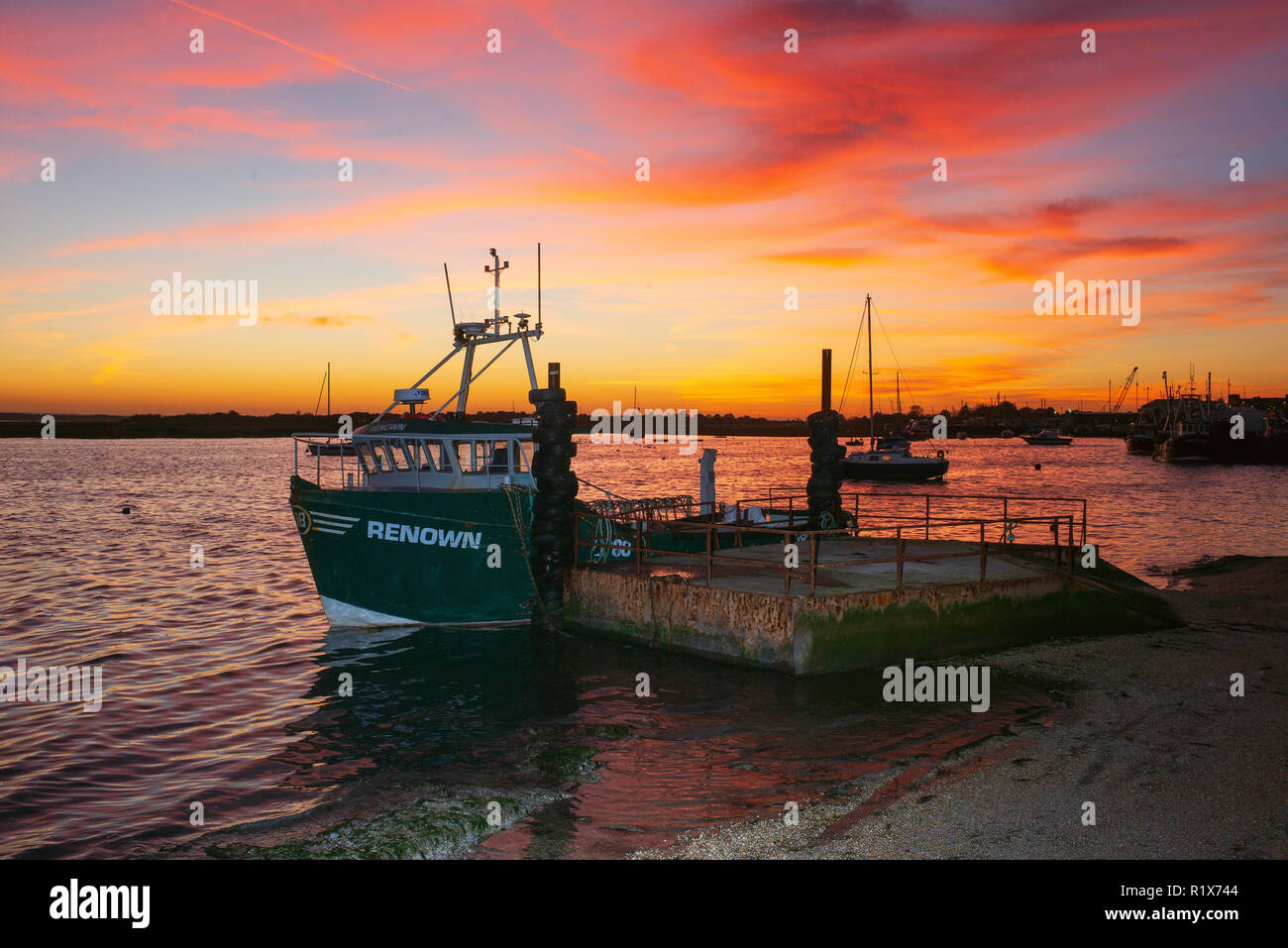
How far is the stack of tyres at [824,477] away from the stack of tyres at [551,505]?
22.6 feet

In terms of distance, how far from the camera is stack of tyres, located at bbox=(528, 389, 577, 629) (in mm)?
17297

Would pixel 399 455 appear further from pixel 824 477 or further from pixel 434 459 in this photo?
pixel 824 477

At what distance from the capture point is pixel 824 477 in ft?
71.4

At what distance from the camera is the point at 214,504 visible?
56.9 m

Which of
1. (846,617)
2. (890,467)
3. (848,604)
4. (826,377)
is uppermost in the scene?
(826,377)

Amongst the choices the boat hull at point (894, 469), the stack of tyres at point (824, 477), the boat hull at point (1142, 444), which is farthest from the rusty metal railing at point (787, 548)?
the boat hull at point (1142, 444)

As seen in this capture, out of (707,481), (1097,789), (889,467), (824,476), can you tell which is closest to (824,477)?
(824,476)

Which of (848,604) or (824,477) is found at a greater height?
(824,477)

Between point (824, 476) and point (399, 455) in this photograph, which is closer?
point (399, 455)

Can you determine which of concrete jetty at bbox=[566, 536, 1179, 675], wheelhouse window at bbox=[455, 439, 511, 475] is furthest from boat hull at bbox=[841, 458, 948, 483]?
wheelhouse window at bbox=[455, 439, 511, 475]

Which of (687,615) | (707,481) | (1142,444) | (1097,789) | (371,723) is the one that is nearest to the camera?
(1097,789)

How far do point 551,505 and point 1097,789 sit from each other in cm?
1105
